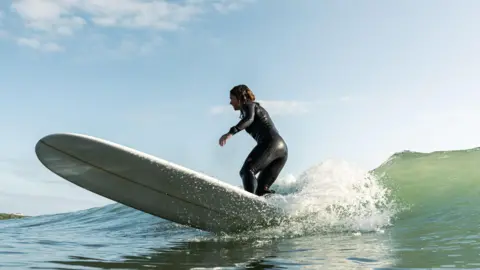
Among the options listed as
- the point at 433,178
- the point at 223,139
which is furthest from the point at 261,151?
the point at 433,178

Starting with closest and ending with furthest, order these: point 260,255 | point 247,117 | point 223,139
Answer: point 260,255, point 223,139, point 247,117

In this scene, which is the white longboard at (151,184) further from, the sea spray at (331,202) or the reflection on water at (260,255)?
the reflection on water at (260,255)

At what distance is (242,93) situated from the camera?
6125 mm

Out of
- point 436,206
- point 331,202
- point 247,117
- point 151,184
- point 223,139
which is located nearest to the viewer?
point 223,139

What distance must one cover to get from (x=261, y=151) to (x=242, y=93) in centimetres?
78

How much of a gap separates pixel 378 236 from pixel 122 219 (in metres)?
6.70

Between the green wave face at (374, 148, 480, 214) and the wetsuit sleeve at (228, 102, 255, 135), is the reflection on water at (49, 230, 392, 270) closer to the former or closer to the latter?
the wetsuit sleeve at (228, 102, 255, 135)

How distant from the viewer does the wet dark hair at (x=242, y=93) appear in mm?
6125

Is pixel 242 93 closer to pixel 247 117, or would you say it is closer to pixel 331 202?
pixel 247 117

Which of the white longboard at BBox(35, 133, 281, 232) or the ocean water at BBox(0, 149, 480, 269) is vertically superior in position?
the white longboard at BBox(35, 133, 281, 232)

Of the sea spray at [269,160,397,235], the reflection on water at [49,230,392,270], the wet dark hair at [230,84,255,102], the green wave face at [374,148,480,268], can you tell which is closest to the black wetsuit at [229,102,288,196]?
the wet dark hair at [230,84,255,102]

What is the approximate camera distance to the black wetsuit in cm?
598

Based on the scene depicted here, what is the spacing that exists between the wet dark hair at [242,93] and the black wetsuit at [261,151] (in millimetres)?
136

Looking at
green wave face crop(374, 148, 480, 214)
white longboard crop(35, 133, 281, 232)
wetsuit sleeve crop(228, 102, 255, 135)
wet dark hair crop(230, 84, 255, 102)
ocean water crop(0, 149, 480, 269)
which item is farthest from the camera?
green wave face crop(374, 148, 480, 214)
